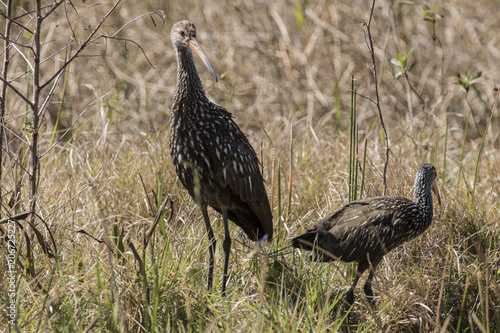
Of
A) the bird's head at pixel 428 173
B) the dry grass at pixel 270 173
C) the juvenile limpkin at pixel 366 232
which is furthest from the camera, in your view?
the bird's head at pixel 428 173

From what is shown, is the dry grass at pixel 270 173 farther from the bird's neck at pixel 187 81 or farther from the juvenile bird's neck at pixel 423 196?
the bird's neck at pixel 187 81

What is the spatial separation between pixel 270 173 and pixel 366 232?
1320 millimetres

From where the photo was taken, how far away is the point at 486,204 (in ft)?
13.9

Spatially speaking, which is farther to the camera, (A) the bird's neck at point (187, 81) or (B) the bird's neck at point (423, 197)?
(B) the bird's neck at point (423, 197)

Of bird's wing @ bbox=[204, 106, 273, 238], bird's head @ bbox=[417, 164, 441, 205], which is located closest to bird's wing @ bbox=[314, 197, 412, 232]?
bird's head @ bbox=[417, 164, 441, 205]

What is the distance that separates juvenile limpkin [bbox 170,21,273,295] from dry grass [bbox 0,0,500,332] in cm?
27

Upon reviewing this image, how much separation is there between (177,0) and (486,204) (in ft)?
15.8

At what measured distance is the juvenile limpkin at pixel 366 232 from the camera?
3.46 meters

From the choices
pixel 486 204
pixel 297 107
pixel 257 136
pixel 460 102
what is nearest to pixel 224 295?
pixel 486 204

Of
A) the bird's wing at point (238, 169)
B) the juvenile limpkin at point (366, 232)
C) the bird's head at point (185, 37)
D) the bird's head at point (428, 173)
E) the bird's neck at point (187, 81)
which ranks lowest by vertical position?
the juvenile limpkin at point (366, 232)

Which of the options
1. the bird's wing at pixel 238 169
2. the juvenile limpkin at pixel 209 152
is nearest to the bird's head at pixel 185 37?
the juvenile limpkin at pixel 209 152

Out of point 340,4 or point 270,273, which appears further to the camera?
point 340,4

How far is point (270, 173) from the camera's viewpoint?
4.68 metres

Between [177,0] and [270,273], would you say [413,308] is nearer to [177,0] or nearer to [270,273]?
[270,273]
